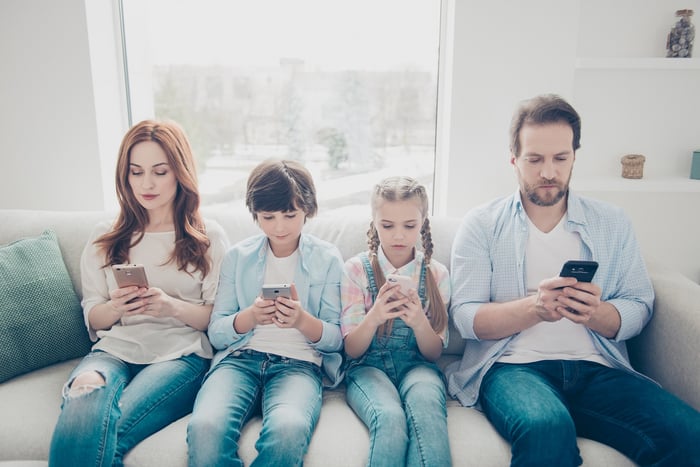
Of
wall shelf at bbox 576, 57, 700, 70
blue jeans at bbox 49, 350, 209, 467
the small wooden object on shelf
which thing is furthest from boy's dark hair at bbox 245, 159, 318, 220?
the small wooden object on shelf

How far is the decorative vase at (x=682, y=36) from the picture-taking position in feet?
7.04

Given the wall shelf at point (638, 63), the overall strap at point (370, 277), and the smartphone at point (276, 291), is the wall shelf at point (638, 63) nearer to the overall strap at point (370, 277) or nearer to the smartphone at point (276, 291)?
the overall strap at point (370, 277)

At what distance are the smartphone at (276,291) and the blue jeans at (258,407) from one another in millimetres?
257

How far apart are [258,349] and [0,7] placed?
1.88m

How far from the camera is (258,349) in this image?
1.65 metres

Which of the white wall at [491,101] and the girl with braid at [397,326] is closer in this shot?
the girl with braid at [397,326]

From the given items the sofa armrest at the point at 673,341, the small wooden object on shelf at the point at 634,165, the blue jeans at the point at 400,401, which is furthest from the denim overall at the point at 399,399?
the small wooden object on shelf at the point at 634,165

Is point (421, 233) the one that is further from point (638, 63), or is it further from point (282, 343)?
point (638, 63)

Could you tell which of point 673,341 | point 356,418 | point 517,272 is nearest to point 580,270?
point 517,272

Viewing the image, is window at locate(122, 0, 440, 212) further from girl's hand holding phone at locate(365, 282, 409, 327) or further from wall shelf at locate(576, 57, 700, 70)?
girl's hand holding phone at locate(365, 282, 409, 327)

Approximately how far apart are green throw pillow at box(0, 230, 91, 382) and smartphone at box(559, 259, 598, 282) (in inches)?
60.4

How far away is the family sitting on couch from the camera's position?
136 centimetres

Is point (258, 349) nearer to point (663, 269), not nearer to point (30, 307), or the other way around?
point (30, 307)

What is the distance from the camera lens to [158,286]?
1.75 meters
